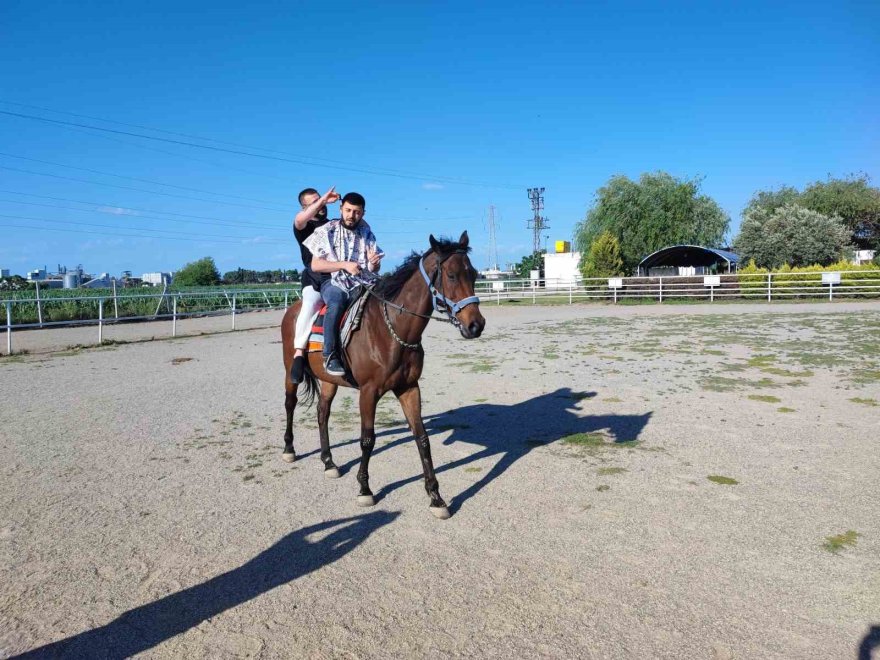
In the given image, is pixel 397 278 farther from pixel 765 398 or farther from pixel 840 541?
pixel 765 398

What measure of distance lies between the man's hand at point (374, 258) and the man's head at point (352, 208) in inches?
12.1

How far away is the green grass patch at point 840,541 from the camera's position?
3.65 meters

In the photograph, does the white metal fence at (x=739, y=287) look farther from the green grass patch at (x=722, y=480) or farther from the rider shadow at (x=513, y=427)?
the green grass patch at (x=722, y=480)

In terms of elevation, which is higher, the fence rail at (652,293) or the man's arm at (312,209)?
the man's arm at (312,209)

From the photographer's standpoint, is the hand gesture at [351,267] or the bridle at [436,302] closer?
the bridle at [436,302]

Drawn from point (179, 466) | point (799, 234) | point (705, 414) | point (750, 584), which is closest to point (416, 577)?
point (750, 584)

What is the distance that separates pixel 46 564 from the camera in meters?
3.60

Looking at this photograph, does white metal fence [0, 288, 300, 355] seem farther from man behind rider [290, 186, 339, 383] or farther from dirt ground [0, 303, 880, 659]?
man behind rider [290, 186, 339, 383]

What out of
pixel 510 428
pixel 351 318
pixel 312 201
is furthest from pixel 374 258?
pixel 510 428

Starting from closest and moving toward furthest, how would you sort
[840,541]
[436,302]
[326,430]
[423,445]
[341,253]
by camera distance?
[840,541]
[436,302]
[423,445]
[341,253]
[326,430]

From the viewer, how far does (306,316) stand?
566 cm

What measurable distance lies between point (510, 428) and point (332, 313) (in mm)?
2973

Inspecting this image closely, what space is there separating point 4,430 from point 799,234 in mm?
50425

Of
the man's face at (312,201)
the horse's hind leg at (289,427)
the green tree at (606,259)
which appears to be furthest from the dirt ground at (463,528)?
the green tree at (606,259)
